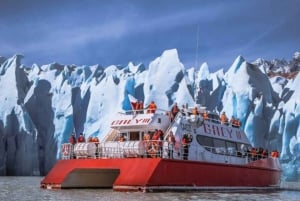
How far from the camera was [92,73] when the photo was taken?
4394 cm

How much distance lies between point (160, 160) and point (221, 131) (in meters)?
4.74

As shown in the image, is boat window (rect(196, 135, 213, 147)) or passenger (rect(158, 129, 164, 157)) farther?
boat window (rect(196, 135, 213, 147))

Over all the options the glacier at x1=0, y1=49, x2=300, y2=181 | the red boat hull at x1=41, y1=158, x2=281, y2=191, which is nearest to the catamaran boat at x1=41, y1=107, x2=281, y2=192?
the red boat hull at x1=41, y1=158, x2=281, y2=191

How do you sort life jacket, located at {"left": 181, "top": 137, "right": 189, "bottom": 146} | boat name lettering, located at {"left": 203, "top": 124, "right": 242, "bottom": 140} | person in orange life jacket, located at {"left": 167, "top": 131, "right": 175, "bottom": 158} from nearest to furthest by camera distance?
1. person in orange life jacket, located at {"left": 167, "top": 131, "right": 175, "bottom": 158}
2. life jacket, located at {"left": 181, "top": 137, "right": 189, "bottom": 146}
3. boat name lettering, located at {"left": 203, "top": 124, "right": 242, "bottom": 140}

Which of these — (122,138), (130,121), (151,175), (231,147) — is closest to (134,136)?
(122,138)

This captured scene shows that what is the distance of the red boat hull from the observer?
1421 cm

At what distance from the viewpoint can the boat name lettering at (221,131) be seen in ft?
57.0

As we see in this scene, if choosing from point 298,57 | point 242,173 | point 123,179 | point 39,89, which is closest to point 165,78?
point 39,89

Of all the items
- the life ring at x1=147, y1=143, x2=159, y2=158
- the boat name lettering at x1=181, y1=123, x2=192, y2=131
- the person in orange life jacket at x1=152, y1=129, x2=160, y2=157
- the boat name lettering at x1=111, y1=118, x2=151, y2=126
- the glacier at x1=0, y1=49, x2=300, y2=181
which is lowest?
the life ring at x1=147, y1=143, x2=159, y2=158

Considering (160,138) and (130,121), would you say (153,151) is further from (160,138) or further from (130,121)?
(130,121)

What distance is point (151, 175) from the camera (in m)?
14.0

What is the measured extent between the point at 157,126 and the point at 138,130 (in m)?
0.74

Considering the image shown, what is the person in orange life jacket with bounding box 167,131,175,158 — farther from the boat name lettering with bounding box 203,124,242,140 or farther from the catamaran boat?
the boat name lettering with bounding box 203,124,242,140

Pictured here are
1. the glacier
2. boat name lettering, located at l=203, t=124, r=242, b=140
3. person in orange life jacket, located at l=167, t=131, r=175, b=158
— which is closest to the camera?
person in orange life jacket, located at l=167, t=131, r=175, b=158
